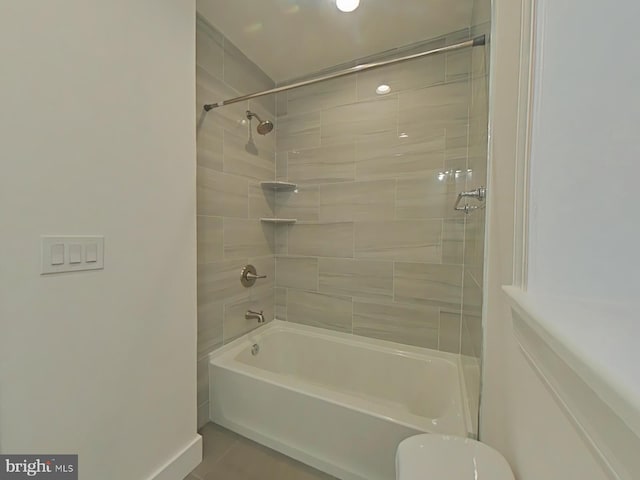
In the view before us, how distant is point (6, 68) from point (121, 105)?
0.29 metres

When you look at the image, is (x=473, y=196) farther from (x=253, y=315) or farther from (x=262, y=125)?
(x=253, y=315)

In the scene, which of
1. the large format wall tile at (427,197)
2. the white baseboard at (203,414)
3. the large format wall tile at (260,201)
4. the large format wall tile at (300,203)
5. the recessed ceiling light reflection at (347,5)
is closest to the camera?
the recessed ceiling light reflection at (347,5)

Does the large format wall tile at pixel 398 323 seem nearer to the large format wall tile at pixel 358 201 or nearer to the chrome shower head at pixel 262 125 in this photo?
the large format wall tile at pixel 358 201

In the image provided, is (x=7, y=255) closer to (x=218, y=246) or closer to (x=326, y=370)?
(x=218, y=246)

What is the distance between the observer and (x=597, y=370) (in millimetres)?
288

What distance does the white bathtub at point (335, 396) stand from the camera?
114 cm

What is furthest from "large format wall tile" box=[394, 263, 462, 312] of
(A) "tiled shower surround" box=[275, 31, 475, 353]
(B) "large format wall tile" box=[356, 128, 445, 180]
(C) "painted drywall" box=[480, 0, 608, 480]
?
(C) "painted drywall" box=[480, 0, 608, 480]

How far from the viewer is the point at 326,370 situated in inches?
75.4

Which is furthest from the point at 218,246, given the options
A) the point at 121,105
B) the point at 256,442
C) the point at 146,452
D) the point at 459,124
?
the point at 459,124

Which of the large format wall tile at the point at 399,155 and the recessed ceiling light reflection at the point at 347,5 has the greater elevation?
the recessed ceiling light reflection at the point at 347,5

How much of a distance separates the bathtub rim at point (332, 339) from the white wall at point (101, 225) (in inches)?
12.9

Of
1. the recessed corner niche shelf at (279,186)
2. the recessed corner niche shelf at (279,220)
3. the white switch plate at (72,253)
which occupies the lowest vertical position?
the white switch plate at (72,253)

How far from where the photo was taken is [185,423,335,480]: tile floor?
1256 millimetres

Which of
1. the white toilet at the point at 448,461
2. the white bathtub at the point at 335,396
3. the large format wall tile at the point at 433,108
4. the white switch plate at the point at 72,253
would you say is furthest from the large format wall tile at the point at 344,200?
the white toilet at the point at 448,461
